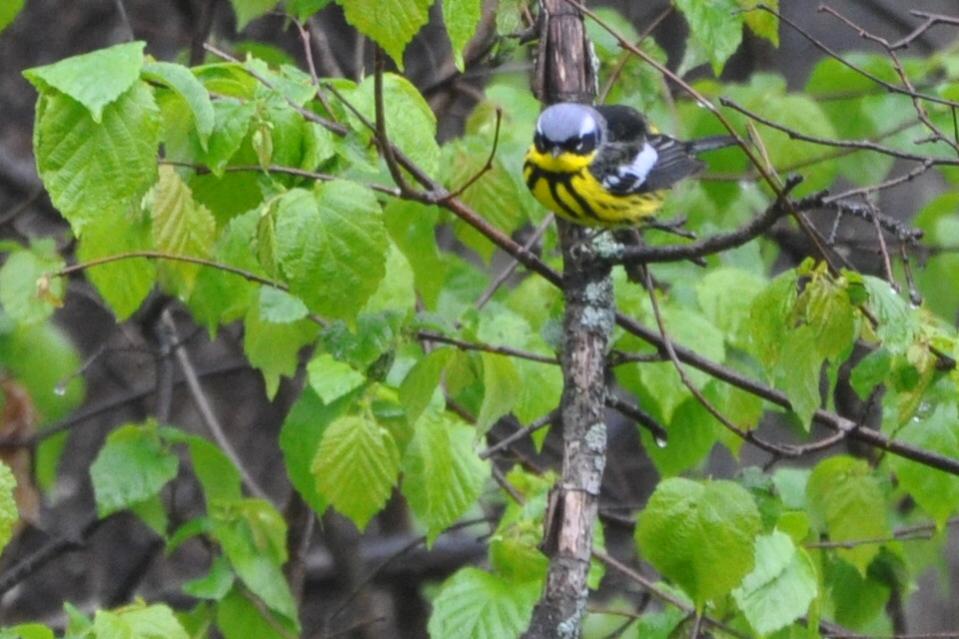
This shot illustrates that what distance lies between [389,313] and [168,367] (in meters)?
1.97

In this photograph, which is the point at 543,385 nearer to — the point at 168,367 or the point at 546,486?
the point at 546,486

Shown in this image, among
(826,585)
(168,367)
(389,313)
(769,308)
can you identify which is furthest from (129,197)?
(168,367)

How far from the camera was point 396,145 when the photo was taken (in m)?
2.45

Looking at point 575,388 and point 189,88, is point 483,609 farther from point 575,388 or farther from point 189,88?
point 189,88

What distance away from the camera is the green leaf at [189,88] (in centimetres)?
203

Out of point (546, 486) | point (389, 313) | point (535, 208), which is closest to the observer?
point (389, 313)

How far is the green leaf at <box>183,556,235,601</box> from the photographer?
3148mm

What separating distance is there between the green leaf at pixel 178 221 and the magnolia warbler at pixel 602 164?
624mm

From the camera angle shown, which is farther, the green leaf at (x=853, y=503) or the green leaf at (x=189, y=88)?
the green leaf at (x=853, y=503)

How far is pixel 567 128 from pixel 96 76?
1.02m

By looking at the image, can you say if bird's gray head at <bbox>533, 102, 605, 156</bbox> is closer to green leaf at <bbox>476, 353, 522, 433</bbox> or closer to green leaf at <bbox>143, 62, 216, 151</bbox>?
green leaf at <bbox>476, 353, 522, 433</bbox>

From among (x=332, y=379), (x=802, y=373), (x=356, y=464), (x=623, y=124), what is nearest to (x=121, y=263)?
(x=332, y=379)

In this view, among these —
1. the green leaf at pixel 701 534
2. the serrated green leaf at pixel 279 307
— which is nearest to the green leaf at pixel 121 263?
the serrated green leaf at pixel 279 307

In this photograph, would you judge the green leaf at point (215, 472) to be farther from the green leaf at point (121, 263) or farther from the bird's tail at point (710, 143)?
the bird's tail at point (710, 143)
